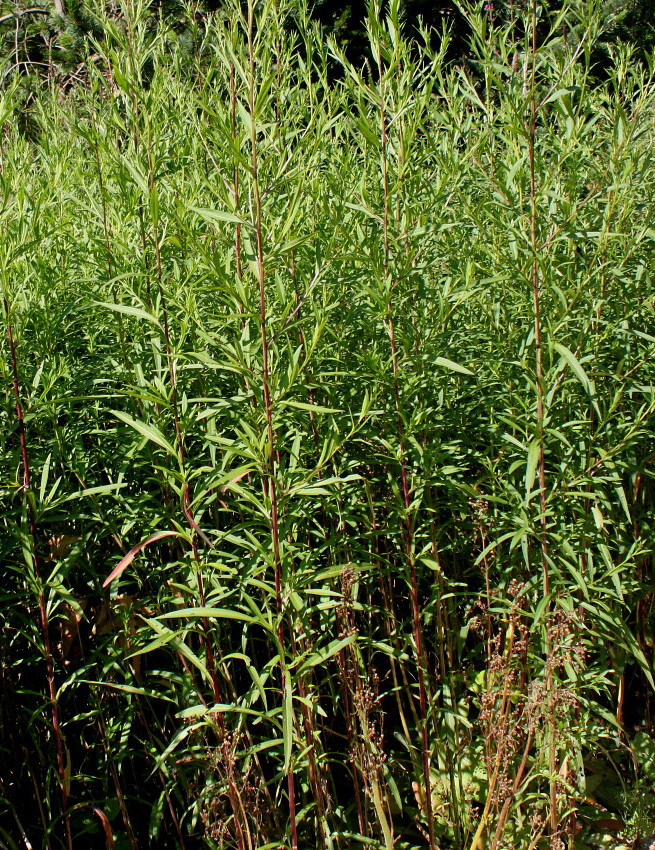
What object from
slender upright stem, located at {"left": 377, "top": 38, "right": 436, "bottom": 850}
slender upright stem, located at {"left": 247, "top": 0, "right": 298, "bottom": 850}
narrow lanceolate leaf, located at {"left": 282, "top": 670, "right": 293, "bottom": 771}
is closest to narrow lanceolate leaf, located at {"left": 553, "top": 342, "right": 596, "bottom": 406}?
slender upright stem, located at {"left": 377, "top": 38, "right": 436, "bottom": 850}

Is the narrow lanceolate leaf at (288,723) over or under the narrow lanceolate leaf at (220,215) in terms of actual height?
under

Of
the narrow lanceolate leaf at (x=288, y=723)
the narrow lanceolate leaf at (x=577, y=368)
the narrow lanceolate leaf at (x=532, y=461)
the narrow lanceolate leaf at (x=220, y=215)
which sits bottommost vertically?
the narrow lanceolate leaf at (x=288, y=723)

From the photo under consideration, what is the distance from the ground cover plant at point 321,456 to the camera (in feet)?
6.87

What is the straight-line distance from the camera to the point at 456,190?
2463 mm

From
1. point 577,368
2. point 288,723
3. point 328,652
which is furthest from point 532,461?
point 288,723

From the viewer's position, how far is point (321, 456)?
6.41ft

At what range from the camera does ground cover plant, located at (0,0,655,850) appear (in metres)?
2.09

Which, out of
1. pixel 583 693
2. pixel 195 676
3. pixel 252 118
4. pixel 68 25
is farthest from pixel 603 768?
pixel 68 25

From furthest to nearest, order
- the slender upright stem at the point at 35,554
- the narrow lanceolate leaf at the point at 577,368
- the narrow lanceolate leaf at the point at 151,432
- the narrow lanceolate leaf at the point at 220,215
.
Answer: the slender upright stem at the point at 35,554
the narrow lanceolate leaf at the point at 577,368
the narrow lanceolate leaf at the point at 151,432
the narrow lanceolate leaf at the point at 220,215

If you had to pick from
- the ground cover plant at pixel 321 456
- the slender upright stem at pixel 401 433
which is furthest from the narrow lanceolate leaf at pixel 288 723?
the slender upright stem at pixel 401 433

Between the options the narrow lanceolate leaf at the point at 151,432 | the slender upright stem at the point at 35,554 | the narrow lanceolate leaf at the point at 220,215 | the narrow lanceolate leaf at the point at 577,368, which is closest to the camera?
the narrow lanceolate leaf at the point at 220,215

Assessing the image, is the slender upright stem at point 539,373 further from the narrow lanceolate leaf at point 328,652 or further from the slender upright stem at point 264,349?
the slender upright stem at point 264,349

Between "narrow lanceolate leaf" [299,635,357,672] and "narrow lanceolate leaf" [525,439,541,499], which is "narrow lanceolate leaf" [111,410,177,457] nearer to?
"narrow lanceolate leaf" [299,635,357,672]

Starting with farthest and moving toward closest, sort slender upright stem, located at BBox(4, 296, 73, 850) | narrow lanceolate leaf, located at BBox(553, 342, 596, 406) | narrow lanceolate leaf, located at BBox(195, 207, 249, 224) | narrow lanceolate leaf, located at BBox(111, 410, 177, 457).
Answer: slender upright stem, located at BBox(4, 296, 73, 850) → narrow lanceolate leaf, located at BBox(553, 342, 596, 406) → narrow lanceolate leaf, located at BBox(111, 410, 177, 457) → narrow lanceolate leaf, located at BBox(195, 207, 249, 224)
